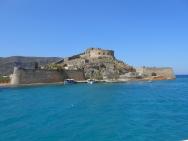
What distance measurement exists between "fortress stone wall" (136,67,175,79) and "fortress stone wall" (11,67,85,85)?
2415cm

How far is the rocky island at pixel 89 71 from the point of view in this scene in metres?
71.6

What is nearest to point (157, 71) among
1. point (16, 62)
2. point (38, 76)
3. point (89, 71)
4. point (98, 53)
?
point (98, 53)

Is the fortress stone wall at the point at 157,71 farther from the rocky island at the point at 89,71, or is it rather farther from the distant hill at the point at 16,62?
the distant hill at the point at 16,62

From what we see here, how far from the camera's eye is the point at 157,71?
328ft

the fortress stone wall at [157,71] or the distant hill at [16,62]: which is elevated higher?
the distant hill at [16,62]

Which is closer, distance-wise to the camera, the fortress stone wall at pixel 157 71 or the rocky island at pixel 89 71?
the rocky island at pixel 89 71

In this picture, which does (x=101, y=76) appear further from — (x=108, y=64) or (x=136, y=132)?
(x=136, y=132)

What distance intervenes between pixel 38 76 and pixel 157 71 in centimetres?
4144

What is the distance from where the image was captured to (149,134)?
17703 millimetres

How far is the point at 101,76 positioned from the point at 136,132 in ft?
233

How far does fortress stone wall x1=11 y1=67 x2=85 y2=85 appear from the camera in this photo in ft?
229

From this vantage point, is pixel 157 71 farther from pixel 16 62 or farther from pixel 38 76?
pixel 16 62

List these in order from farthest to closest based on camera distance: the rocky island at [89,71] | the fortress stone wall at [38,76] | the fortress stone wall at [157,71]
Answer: the fortress stone wall at [157,71]
the rocky island at [89,71]
the fortress stone wall at [38,76]

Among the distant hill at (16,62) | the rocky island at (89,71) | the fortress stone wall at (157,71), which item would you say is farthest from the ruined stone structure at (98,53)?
the distant hill at (16,62)
